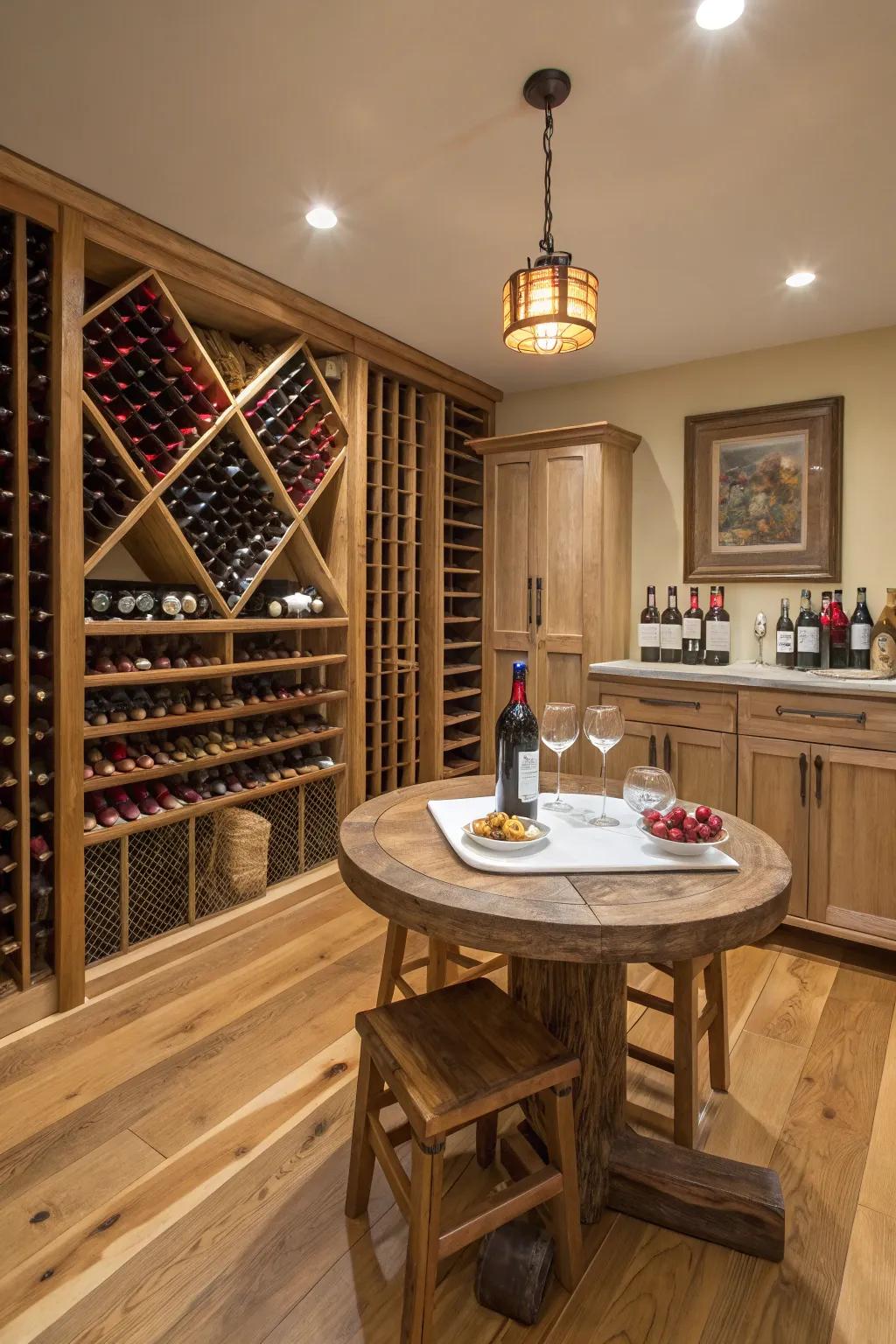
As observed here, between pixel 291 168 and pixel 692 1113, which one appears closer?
pixel 692 1113

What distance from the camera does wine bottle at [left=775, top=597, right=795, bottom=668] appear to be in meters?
3.41

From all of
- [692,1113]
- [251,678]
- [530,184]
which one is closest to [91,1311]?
[692,1113]

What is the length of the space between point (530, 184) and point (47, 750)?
231 cm

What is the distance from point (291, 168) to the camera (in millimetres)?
2166

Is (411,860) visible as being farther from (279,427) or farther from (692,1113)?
(279,427)

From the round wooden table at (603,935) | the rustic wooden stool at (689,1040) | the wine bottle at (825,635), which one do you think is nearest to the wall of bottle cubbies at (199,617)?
the round wooden table at (603,935)

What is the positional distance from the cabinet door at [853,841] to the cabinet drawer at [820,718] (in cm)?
5

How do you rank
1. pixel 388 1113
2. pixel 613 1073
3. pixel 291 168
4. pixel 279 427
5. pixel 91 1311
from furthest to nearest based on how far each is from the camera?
pixel 279 427
pixel 291 168
pixel 388 1113
pixel 613 1073
pixel 91 1311

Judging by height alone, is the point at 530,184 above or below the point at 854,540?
above

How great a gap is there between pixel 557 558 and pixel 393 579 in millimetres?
862

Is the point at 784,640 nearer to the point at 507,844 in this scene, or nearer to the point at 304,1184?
the point at 507,844

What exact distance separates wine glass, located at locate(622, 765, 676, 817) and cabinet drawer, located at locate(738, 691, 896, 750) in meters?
1.55

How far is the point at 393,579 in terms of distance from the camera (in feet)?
12.6

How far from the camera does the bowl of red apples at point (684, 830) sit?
1496 millimetres
